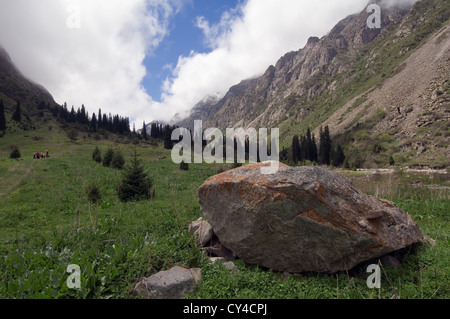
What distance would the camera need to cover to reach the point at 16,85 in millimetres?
137000

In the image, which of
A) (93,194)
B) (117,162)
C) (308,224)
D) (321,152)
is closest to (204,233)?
(308,224)

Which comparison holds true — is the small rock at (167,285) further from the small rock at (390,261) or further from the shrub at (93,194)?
the shrub at (93,194)

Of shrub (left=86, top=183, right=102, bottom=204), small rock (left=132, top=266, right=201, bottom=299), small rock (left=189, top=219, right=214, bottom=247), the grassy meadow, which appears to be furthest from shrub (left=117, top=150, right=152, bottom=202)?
small rock (left=132, top=266, right=201, bottom=299)

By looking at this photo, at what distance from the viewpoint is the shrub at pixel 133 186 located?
13.3m

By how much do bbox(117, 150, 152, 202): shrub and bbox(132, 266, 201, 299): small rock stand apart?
9032 millimetres

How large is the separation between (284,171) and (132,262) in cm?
426

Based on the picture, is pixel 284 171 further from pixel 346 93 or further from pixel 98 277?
pixel 346 93

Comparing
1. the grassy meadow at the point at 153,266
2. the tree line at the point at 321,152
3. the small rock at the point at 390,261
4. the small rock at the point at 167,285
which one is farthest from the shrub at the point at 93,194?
the tree line at the point at 321,152

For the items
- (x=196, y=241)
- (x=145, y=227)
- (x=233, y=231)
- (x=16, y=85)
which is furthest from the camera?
(x=16, y=85)

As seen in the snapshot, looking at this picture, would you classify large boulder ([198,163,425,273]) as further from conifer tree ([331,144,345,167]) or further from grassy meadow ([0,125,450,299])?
conifer tree ([331,144,345,167])

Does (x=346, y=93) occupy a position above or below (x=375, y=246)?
above

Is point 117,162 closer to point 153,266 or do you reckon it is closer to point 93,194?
point 93,194

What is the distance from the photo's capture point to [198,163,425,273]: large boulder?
5.04m

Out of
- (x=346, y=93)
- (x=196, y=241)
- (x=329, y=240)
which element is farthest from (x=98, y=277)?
(x=346, y=93)
